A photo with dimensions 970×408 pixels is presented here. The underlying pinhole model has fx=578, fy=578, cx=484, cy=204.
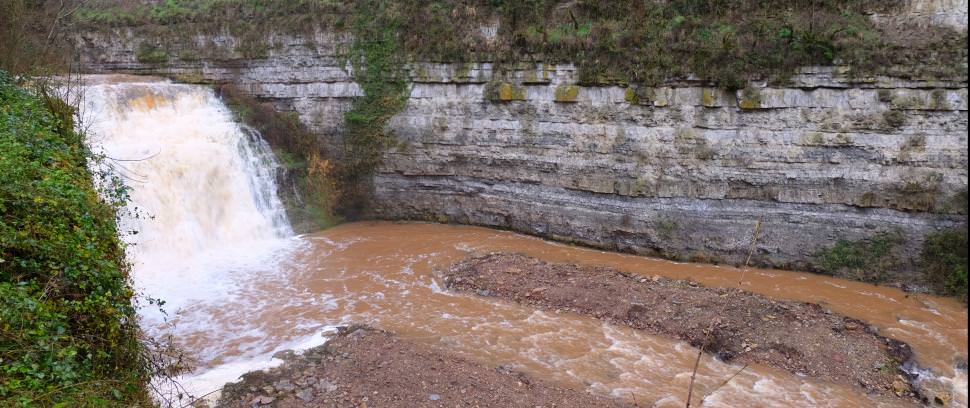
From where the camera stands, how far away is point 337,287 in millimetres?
10453

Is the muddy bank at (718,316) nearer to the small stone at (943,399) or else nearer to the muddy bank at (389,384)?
the small stone at (943,399)

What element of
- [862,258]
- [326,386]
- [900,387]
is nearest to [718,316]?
[900,387]

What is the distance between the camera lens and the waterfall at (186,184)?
434 inches

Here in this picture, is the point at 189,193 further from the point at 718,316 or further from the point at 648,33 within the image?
the point at 718,316

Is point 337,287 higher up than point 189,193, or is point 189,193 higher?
point 189,193

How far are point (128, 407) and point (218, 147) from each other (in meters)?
9.73

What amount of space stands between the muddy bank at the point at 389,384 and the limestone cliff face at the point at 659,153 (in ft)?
19.4

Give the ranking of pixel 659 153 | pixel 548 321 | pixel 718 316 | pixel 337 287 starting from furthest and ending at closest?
1. pixel 659 153
2. pixel 337 287
3. pixel 548 321
4. pixel 718 316

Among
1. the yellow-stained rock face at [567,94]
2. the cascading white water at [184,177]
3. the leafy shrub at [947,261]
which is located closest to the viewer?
the leafy shrub at [947,261]

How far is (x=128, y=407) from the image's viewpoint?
4.83 meters

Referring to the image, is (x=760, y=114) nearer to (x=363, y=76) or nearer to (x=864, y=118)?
(x=864, y=118)

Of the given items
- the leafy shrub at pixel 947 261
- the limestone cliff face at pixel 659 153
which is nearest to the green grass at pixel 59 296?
the limestone cliff face at pixel 659 153

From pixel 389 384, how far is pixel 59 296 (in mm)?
3516

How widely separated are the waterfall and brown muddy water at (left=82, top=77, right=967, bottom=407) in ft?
0.10
